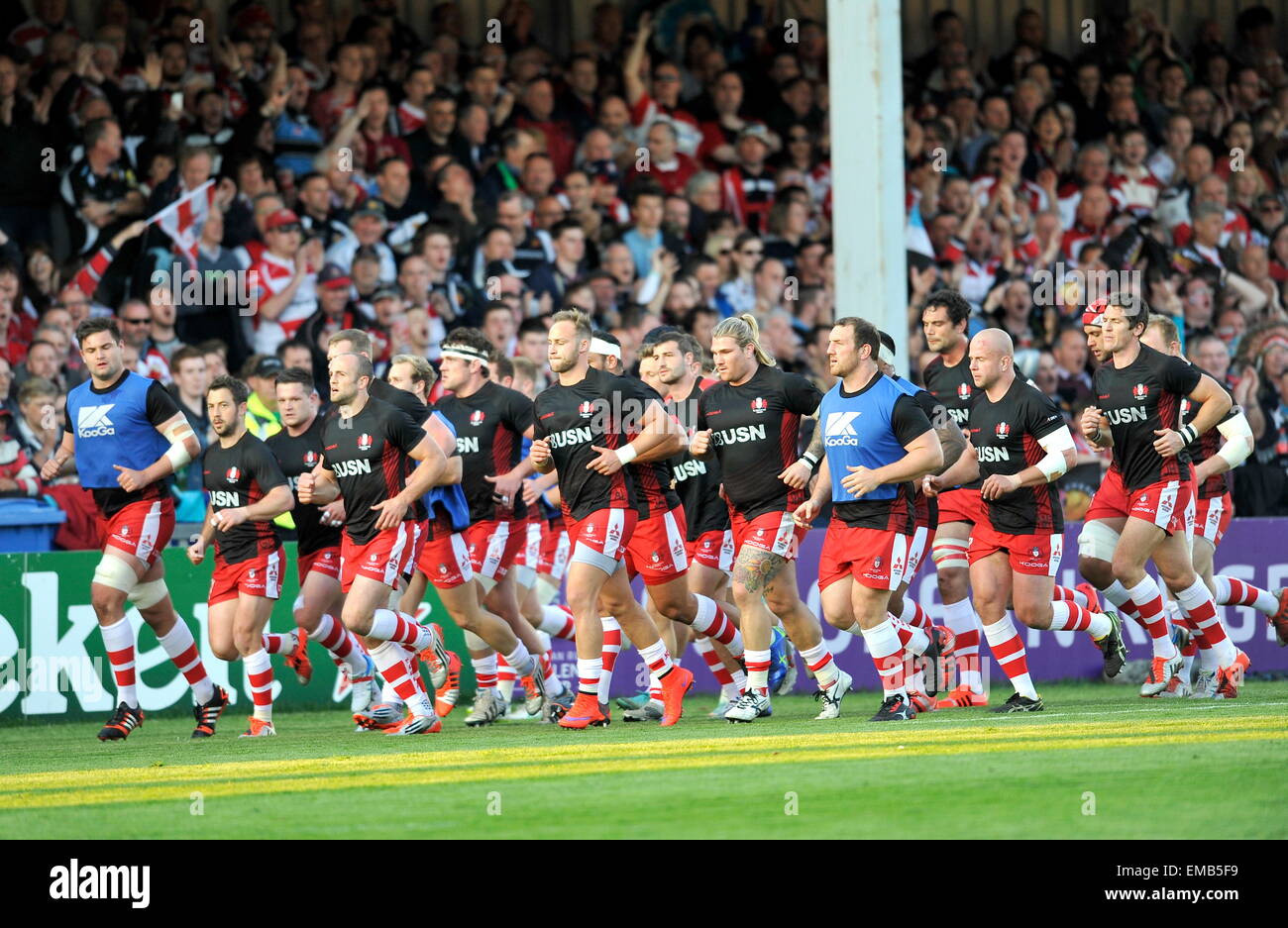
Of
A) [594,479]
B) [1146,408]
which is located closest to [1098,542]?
[1146,408]

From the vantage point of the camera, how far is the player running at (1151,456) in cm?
1182

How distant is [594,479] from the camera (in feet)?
36.3

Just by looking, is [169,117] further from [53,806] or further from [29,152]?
[53,806]

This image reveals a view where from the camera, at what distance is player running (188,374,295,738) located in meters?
11.9

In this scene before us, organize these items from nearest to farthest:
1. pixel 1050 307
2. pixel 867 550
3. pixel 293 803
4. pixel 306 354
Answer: pixel 293 803 < pixel 867 550 < pixel 306 354 < pixel 1050 307

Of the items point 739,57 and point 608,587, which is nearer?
point 608,587

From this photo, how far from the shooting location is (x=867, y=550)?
1060 cm

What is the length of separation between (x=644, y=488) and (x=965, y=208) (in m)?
9.28

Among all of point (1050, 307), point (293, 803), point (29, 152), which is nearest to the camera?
point (293, 803)

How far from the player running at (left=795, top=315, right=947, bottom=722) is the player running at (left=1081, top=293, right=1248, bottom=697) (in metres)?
1.88

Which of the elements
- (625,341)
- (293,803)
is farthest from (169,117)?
(293,803)

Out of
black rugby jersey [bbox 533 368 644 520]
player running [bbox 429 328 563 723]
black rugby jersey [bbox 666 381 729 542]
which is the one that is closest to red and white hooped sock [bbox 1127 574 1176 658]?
black rugby jersey [bbox 666 381 729 542]

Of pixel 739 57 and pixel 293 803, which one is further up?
pixel 739 57

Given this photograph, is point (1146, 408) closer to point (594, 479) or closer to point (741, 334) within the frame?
point (741, 334)
